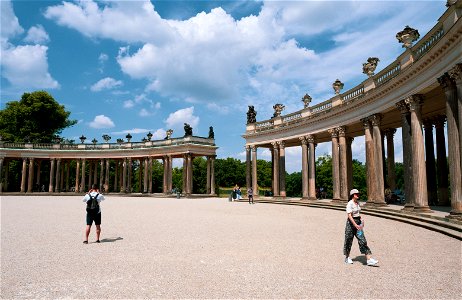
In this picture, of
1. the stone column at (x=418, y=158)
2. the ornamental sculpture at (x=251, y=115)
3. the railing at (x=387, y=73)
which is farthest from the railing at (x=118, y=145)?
the stone column at (x=418, y=158)

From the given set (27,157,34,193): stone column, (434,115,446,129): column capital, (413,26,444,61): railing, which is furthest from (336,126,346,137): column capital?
(27,157,34,193): stone column

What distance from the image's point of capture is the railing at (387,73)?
76.9ft

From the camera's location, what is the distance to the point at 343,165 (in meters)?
32.1

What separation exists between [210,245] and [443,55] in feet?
52.8

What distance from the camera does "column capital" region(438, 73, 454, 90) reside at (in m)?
16.9

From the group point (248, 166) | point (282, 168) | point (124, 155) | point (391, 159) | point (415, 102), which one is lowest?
point (282, 168)

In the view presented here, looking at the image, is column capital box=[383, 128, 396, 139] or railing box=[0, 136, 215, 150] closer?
column capital box=[383, 128, 396, 139]

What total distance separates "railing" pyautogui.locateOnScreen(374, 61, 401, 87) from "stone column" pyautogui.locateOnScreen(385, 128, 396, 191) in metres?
9.69

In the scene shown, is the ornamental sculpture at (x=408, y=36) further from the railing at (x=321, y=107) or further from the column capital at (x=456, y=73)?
the railing at (x=321, y=107)

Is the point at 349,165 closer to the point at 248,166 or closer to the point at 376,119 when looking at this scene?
the point at 376,119

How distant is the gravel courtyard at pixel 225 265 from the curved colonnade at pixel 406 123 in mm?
6357

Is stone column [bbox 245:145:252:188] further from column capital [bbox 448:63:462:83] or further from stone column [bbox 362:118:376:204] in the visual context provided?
column capital [bbox 448:63:462:83]

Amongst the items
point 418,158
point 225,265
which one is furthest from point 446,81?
point 225,265

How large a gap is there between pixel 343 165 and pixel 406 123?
33.9ft
